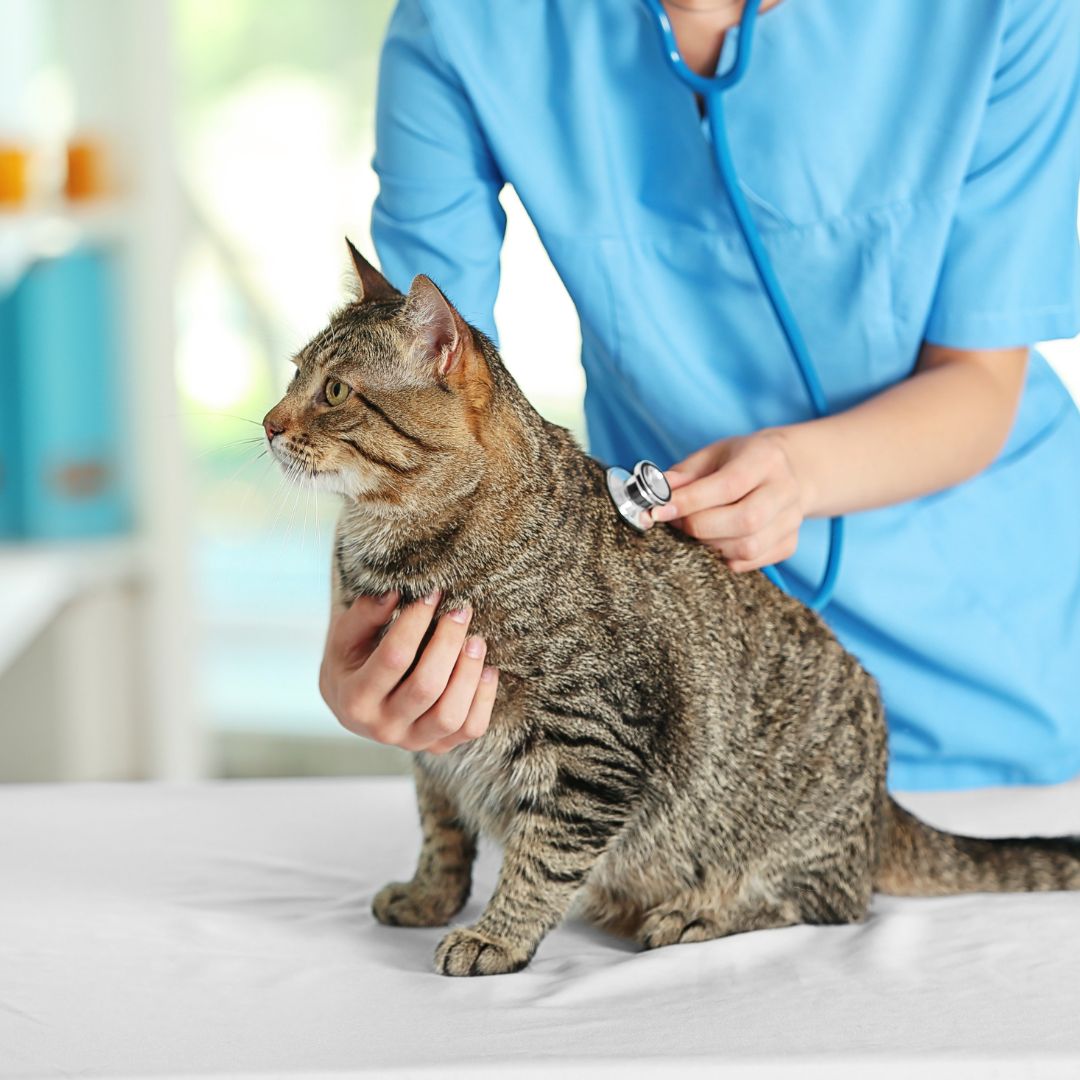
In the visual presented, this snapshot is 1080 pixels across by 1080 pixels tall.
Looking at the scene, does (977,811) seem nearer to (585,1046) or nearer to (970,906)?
(970,906)

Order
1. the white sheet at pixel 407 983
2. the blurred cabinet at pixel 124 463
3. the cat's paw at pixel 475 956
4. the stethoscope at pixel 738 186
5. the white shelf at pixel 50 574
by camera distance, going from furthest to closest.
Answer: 1. the blurred cabinet at pixel 124 463
2. the white shelf at pixel 50 574
3. the stethoscope at pixel 738 186
4. the cat's paw at pixel 475 956
5. the white sheet at pixel 407 983

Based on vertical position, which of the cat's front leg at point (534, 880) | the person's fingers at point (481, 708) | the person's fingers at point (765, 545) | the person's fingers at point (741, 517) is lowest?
the cat's front leg at point (534, 880)

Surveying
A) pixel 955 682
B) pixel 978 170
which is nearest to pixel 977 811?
pixel 955 682

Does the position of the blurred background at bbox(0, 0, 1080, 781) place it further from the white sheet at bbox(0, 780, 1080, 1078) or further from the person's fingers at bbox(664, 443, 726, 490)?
the person's fingers at bbox(664, 443, 726, 490)

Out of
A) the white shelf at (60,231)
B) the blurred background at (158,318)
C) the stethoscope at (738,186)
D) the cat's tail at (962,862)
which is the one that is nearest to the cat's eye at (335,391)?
the stethoscope at (738,186)

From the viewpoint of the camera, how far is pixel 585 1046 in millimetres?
741

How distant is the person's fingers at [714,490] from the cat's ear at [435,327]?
19cm

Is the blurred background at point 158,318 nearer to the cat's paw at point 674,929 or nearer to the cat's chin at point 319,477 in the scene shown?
the cat's chin at point 319,477

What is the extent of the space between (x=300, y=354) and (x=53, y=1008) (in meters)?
0.49

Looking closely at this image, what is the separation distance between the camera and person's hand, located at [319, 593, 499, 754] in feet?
2.95

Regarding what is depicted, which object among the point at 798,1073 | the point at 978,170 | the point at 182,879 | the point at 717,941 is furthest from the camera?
the point at 978,170

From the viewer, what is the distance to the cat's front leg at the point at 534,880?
90 centimetres

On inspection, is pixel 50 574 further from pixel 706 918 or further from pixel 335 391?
pixel 706 918

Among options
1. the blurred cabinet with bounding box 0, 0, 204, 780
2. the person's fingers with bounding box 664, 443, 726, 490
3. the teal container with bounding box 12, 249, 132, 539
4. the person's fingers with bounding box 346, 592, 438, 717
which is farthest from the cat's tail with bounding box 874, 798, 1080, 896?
the teal container with bounding box 12, 249, 132, 539
